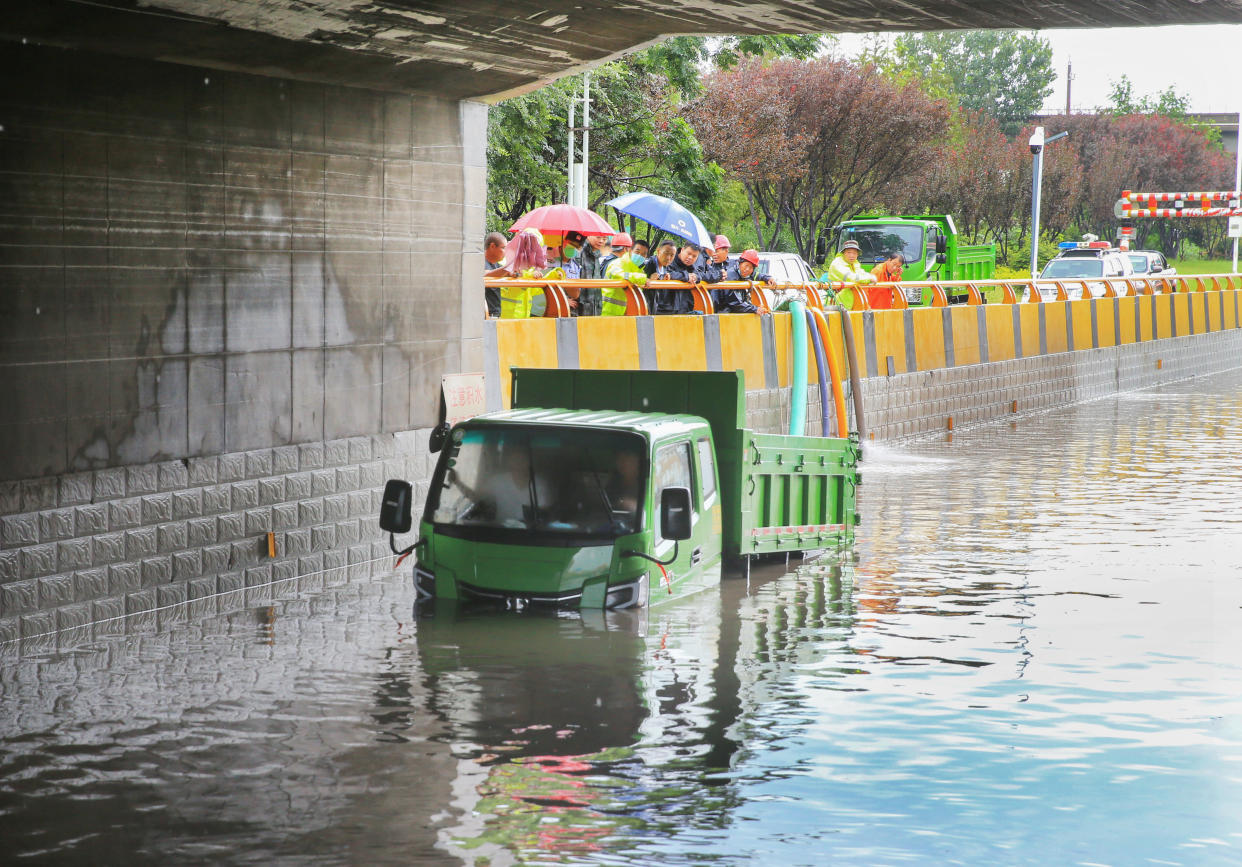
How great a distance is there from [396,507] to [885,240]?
29.8 m

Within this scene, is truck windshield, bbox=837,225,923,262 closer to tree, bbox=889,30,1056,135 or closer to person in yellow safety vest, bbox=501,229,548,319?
person in yellow safety vest, bbox=501,229,548,319

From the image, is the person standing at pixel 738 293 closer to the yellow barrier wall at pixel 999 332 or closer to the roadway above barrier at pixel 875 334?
the roadway above barrier at pixel 875 334

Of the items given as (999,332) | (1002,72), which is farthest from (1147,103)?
(999,332)

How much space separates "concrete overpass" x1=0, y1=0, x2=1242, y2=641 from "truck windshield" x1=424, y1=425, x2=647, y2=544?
1.90m

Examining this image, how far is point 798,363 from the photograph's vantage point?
20.5 meters

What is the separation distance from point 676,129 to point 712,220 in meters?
13.4

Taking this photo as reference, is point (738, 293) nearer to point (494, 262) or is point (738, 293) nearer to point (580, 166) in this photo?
point (494, 262)

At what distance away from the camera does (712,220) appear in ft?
172

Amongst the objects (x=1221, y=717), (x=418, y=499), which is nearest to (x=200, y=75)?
(x=418, y=499)

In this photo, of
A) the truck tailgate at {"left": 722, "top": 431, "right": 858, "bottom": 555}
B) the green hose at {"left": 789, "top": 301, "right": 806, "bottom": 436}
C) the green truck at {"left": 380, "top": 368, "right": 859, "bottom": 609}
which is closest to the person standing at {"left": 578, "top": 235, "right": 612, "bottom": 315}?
the green hose at {"left": 789, "top": 301, "right": 806, "bottom": 436}

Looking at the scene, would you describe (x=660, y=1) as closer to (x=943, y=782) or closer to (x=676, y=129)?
(x=943, y=782)

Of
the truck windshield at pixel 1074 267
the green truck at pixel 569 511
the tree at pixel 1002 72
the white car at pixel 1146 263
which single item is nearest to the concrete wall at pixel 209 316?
the green truck at pixel 569 511

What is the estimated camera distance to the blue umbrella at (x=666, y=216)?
22.4m

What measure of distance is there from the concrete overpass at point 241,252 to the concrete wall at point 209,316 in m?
0.02
